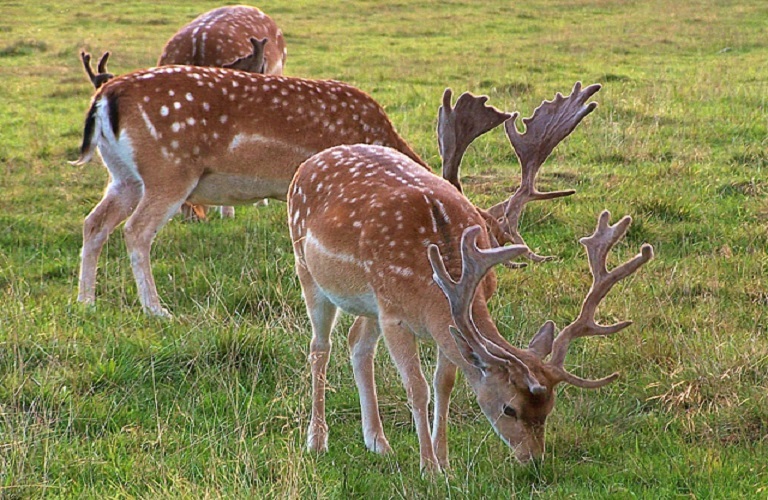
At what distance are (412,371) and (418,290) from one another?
13.2 inches

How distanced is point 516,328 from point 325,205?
1.39 metres

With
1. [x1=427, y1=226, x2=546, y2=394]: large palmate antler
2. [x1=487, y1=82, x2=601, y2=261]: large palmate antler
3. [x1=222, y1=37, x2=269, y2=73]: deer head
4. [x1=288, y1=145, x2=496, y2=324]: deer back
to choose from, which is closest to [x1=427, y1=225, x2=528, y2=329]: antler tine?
[x1=427, y1=226, x2=546, y2=394]: large palmate antler

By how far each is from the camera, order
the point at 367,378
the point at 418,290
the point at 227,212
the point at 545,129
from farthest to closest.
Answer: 1. the point at 227,212
2. the point at 545,129
3. the point at 367,378
4. the point at 418,290

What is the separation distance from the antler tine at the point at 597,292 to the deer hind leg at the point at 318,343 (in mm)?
1167

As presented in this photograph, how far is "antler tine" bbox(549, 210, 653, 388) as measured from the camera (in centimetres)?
386

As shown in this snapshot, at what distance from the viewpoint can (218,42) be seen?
30.1ft

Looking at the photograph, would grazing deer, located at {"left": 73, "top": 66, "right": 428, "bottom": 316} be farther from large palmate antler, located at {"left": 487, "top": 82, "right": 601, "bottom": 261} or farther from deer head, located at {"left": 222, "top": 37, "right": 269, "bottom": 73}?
deer head, located at {"left": 222, "top": 37, "right": 269, "bottom": 73}

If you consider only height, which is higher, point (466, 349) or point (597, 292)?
point (597, 292)

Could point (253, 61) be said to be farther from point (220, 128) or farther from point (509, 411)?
point (509, 411)

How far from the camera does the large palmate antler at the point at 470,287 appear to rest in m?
3.66

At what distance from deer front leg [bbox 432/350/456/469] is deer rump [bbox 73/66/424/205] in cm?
249

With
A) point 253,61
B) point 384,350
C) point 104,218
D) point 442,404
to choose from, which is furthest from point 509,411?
point 253,61

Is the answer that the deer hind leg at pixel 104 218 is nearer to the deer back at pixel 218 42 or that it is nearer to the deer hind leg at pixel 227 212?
Result: the deer hind leg at pixel 227 212

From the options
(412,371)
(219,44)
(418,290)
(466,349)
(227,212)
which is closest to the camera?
(466,349)
